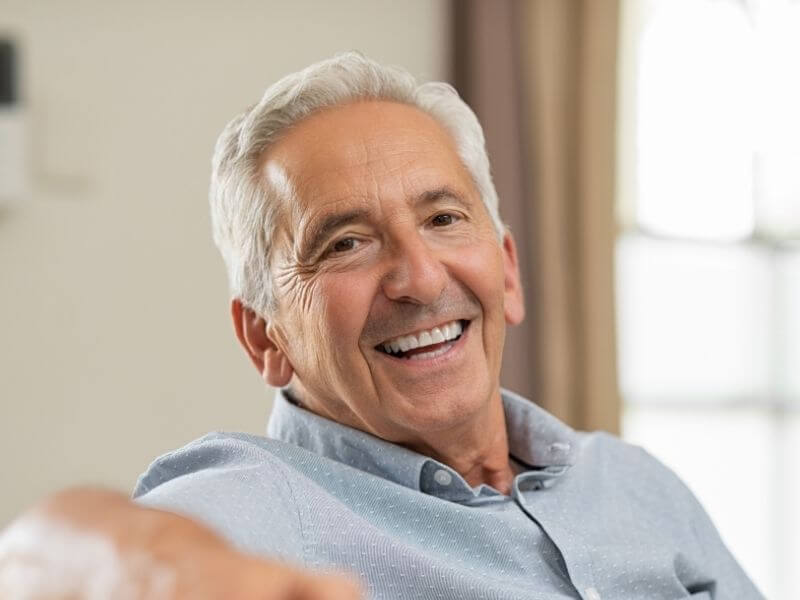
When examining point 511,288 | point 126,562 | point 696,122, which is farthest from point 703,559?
point 696,122

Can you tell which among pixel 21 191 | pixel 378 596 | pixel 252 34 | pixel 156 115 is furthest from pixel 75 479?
pixel 378 596

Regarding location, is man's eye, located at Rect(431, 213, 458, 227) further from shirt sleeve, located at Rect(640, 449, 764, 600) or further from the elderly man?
shirt sleeve, located at Rect(640, 449, 764, 600)

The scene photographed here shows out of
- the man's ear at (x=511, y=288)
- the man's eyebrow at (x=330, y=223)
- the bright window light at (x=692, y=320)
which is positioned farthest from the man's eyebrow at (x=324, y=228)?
the bright window light at (x=692, y=320)

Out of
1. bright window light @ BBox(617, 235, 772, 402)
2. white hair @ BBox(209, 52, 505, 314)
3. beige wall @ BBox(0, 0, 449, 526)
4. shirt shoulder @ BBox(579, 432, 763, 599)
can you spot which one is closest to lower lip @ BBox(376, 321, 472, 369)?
white hair @ BBox(209, 52, 505, 314)

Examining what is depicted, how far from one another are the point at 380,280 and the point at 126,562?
0.89 metres

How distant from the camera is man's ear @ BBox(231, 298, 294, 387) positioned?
5.74 feet

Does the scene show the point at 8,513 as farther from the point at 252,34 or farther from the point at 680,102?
the point at 680,102

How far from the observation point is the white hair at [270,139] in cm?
169

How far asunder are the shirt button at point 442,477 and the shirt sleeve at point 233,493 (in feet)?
0.91

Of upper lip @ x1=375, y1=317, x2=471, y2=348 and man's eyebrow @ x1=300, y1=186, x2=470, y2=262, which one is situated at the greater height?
man's eyebrow @ x1=300, y1=186, x2=470, y2=262

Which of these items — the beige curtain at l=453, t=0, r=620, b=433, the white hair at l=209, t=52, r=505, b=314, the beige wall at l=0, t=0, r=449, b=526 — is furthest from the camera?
the beige curtain at l=453, t=0, r=620, b=433

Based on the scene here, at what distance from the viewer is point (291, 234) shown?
5.51 feet

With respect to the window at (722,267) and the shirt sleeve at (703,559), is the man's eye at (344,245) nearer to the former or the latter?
the shirt sleeve at (703,559)

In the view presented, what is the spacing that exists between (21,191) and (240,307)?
1.34m
